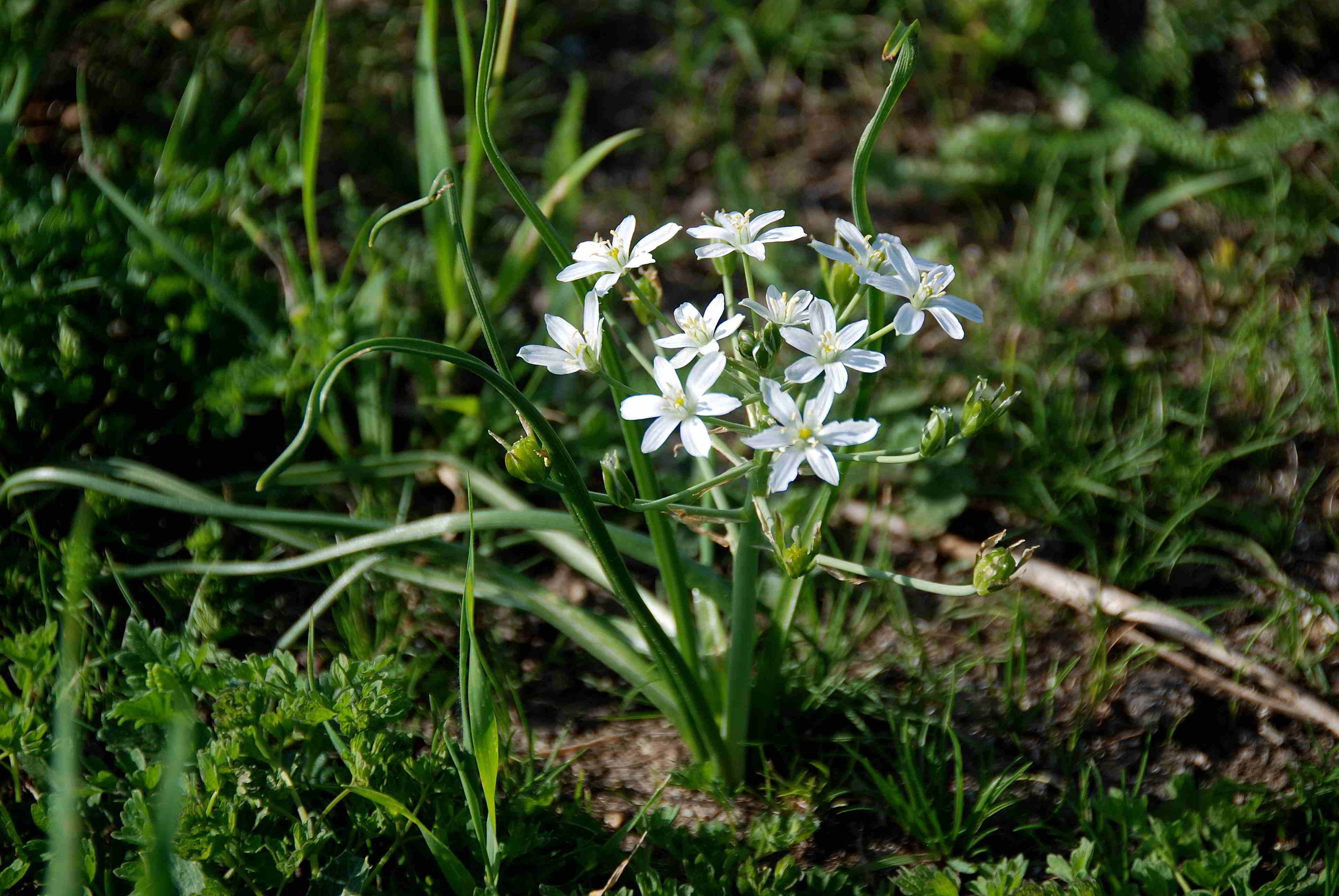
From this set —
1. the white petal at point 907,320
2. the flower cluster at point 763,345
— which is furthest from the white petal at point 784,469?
the white petal at point 907,320

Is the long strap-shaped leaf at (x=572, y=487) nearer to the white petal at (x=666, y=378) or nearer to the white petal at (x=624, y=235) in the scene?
the white petal at (x=666, y=378)

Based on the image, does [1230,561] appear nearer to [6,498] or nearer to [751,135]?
[751,135]

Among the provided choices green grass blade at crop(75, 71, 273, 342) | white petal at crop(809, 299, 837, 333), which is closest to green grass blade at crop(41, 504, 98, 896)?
green grass blade at crop(75, 71, 273, 342)

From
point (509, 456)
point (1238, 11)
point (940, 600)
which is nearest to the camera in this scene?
point (509, 456)

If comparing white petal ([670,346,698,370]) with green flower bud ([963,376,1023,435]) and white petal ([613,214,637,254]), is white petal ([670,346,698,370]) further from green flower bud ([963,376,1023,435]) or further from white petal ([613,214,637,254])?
green flower bud ([963,376,1023,435])

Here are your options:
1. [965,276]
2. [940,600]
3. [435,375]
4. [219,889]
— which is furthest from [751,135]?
[219,889]

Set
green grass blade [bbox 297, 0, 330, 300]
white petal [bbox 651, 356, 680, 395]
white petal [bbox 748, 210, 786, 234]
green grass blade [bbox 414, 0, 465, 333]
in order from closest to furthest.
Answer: white petal [bbox 651, 356, 680, 395] < white petal [bbox 748, 210, 786, 234] < green grass blade [bbox 297, 0, 330, 300] < green grass blade [bbox 414, 0, 465, 333]
